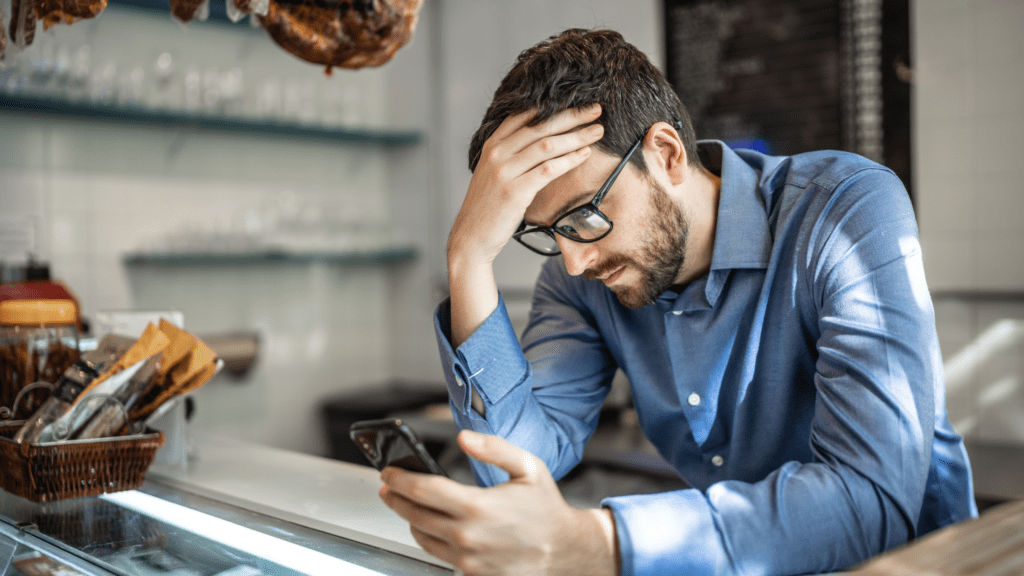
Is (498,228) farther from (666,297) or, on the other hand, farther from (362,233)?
(362,233)

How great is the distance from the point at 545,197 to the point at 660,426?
0.43 m

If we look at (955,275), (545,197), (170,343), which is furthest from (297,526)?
(955,275)

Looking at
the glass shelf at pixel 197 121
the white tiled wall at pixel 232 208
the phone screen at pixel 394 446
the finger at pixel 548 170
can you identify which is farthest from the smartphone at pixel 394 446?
the glass shelf at pixel 197 121

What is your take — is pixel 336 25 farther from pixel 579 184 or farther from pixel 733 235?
pixel 733 235

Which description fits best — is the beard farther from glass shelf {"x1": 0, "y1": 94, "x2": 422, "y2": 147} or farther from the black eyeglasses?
glass shelf {"x1": 0, "y1": 94, "x2": 422, "y2": 147}

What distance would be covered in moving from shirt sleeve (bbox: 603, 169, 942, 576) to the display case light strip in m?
0.33

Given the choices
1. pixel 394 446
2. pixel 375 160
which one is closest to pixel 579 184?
pixel 394 446

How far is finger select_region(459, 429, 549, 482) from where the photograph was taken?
0.68 meters

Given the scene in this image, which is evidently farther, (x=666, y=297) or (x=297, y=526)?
(x=666, y=297)

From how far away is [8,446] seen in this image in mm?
1142

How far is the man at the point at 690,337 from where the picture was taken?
778 mm

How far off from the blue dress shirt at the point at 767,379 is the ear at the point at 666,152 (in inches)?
3.5

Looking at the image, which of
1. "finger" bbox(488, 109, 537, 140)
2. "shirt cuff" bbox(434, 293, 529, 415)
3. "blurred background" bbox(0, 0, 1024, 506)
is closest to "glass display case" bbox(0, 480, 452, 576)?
"shirt cuff" bbox(434, 293, 529, 415)

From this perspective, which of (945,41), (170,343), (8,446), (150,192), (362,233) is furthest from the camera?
(362,233)
